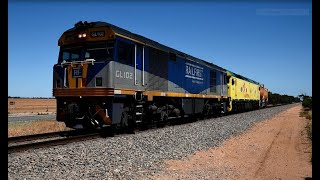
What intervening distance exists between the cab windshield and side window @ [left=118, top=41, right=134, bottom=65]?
1.55 feet

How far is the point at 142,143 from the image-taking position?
436 inches

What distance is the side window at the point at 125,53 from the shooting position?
512 inches

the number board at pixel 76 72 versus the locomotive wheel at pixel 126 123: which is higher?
the number board at pixel 76 72

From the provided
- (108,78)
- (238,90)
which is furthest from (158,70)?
(238,90)

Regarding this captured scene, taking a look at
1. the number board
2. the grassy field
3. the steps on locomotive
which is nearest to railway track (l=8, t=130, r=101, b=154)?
the steps on locomotive

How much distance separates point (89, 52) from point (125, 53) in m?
1.43

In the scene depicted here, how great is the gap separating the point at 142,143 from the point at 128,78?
3.38 m

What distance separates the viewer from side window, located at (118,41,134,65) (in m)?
13.0

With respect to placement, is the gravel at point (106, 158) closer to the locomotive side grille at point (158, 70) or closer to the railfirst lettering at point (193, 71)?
the locomotive side grille at point (158, 70)

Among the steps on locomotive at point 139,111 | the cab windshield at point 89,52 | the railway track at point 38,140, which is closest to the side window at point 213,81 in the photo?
the steps on locomotive at point 139,111

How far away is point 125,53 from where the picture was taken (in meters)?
13.3

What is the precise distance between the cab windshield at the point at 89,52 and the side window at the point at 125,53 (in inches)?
18.6

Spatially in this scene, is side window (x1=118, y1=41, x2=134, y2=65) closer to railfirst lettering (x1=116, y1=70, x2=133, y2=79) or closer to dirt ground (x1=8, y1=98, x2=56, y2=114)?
railfirst lettering (x1=116, y1=70, x2=133, y2=79)
